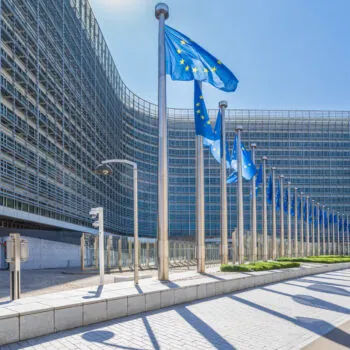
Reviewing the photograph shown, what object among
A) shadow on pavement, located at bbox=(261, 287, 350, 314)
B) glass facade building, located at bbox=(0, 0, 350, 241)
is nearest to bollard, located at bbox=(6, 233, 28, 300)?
shadow on pavement, located at bbox=(261, 287, 350, 314)

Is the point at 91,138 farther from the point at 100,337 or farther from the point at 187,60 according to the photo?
the point at 100,337

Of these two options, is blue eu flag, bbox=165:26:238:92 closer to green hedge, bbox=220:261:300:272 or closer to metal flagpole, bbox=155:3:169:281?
metal flagpole, bbox=155:3:169:281

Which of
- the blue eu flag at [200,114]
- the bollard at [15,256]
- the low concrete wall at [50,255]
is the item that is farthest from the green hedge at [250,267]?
the low concrete wall at [50,255]

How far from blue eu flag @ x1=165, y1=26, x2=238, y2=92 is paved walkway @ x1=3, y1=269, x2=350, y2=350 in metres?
8.54

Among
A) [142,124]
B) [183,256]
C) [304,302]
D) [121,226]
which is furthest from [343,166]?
[304,302]

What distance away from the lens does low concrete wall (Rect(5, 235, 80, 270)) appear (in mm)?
33781

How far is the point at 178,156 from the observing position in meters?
96.1

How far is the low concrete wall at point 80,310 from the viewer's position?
841 cm

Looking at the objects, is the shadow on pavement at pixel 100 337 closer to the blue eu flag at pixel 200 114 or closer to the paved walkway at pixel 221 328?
the paved walkway at pixel 221 328

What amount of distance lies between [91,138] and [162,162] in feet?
141

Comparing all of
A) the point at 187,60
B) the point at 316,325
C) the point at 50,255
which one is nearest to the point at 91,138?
the point at 50,255

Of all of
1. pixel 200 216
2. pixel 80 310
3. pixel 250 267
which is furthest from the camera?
pixel 250 267

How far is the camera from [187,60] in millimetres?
16469

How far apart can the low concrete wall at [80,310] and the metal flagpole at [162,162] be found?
1.81 meters
